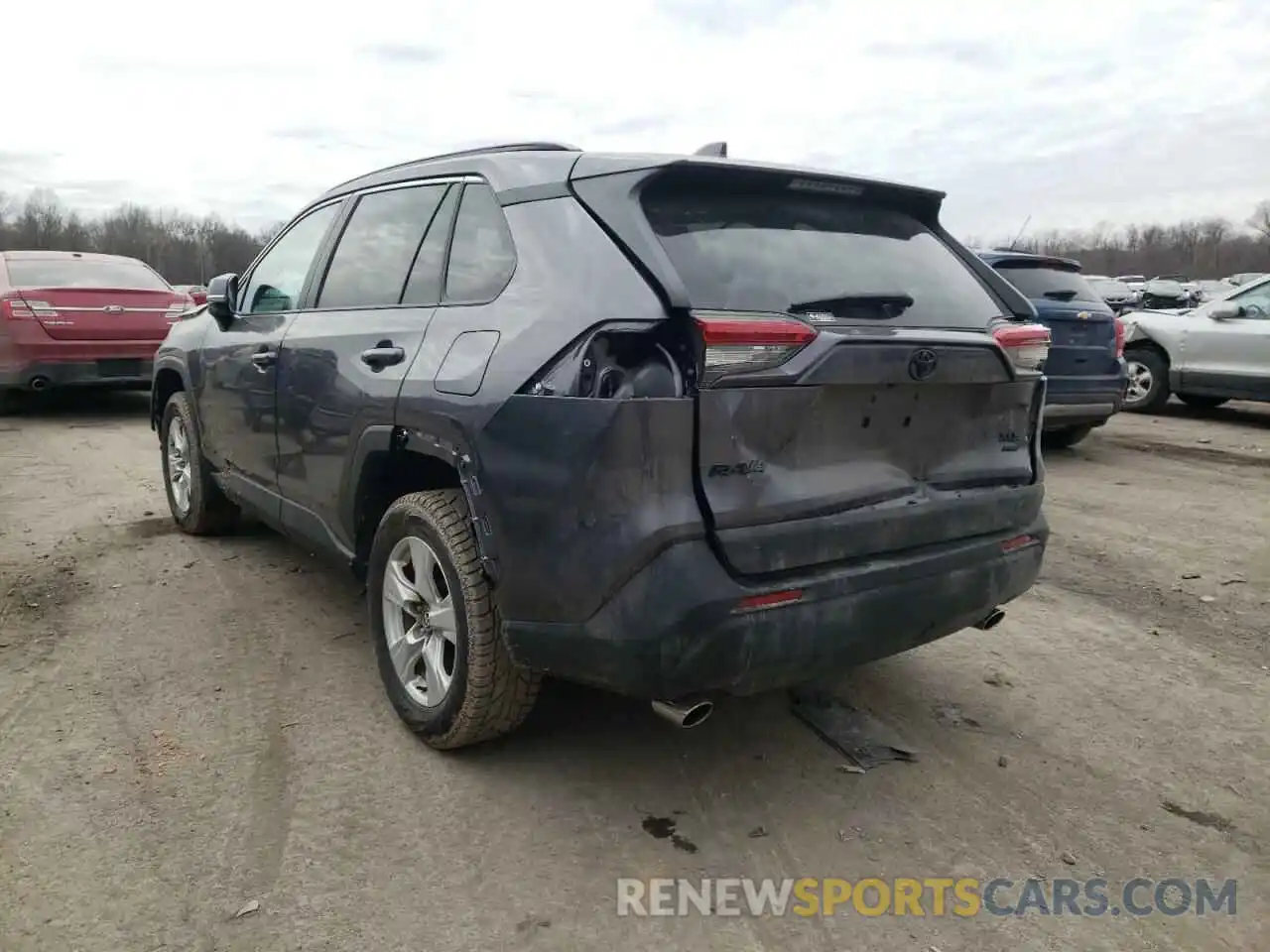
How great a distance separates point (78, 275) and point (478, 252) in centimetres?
864

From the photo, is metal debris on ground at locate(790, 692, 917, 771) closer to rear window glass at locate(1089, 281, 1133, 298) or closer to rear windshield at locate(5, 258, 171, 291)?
rear windshield at locate(5, 258, 171, 291)

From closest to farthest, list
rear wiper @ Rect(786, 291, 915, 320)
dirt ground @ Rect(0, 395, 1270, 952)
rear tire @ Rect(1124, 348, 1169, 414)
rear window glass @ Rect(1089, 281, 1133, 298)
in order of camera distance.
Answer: dirt ground @ Rect(0, 395, 1270, 952)
rear wiper @ Rect(786, 291, 915, 320)
rear tire @ Rect(1124, 348, 1169, 414)
rear window glass @ Rect(1089, 281, 1133, 298)

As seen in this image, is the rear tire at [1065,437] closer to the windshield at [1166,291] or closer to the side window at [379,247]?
the side window at [379,247]

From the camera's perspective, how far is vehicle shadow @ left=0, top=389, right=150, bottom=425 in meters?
10.1

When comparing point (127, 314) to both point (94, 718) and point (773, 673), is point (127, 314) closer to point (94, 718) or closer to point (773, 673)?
point (94, 718)

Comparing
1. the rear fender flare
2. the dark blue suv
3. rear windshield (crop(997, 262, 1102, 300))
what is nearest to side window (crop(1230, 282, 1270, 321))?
the dark blue suv

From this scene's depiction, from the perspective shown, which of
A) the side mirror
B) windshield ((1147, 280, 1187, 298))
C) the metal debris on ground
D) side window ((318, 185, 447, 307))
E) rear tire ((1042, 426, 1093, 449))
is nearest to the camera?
the metal debris on ground

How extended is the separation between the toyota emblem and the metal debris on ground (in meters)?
1.25

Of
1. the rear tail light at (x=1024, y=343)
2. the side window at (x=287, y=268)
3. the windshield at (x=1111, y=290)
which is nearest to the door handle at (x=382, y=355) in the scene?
the side window at (x=287, y=268)

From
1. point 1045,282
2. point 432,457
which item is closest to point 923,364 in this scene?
point 432,457

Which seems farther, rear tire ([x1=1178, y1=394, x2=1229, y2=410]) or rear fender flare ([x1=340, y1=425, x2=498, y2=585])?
rear tire ([x1=1178, y1=394, x2=1229, y2=410])

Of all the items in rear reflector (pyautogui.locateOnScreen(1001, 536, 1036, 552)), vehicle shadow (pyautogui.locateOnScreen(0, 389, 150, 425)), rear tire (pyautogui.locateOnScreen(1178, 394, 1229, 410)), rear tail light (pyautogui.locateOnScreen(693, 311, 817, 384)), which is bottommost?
rear tire (pyautogui.locateOnScreen(1178, 394, 1229, 410))

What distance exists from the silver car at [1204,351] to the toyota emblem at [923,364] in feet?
28.5

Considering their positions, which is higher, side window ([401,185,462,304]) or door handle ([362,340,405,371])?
side window ([401,185,462,304])
